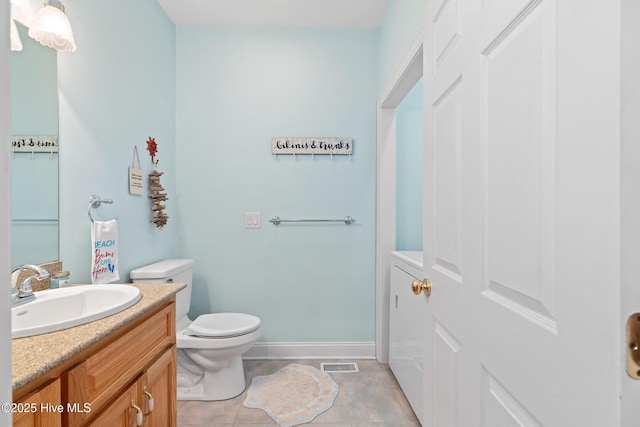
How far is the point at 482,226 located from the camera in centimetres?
71

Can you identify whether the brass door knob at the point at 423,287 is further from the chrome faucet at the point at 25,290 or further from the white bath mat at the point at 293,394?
the chrome faucet at the point at 25,290

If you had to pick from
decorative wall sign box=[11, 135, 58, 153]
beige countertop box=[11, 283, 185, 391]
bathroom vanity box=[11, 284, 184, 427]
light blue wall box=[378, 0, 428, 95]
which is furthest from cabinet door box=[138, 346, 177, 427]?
light blue wall box=[378, 0, 428, 95]

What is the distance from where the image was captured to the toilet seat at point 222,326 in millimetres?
1851

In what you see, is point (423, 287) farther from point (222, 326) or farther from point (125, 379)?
point (222, 326)

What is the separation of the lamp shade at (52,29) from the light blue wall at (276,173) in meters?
1.11

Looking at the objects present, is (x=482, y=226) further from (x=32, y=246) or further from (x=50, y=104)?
(x=50, y=104)

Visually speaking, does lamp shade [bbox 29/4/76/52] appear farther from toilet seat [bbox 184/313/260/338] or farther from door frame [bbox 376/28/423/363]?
door frame [bbox 376/28/423/363]

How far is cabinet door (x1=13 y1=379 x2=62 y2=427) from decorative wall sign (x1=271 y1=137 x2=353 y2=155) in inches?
76.2

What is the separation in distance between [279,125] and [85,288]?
5.47ft

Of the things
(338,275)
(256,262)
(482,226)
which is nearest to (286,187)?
(256,262)

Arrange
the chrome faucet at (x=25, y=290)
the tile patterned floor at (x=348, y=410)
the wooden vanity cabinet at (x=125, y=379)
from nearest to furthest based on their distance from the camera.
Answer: the wooden vanity cabinet at (x=125, y=379) → the chrome faucet at (x=25, y=290) → the tile patterned floor at (x=348, y=410)

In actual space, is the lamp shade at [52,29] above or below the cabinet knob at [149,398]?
above

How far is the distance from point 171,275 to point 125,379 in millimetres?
1000

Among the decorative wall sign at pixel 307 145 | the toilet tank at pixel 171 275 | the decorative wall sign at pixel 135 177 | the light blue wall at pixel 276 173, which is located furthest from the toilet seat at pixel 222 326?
the decorative wall sign at pixel 307 145
